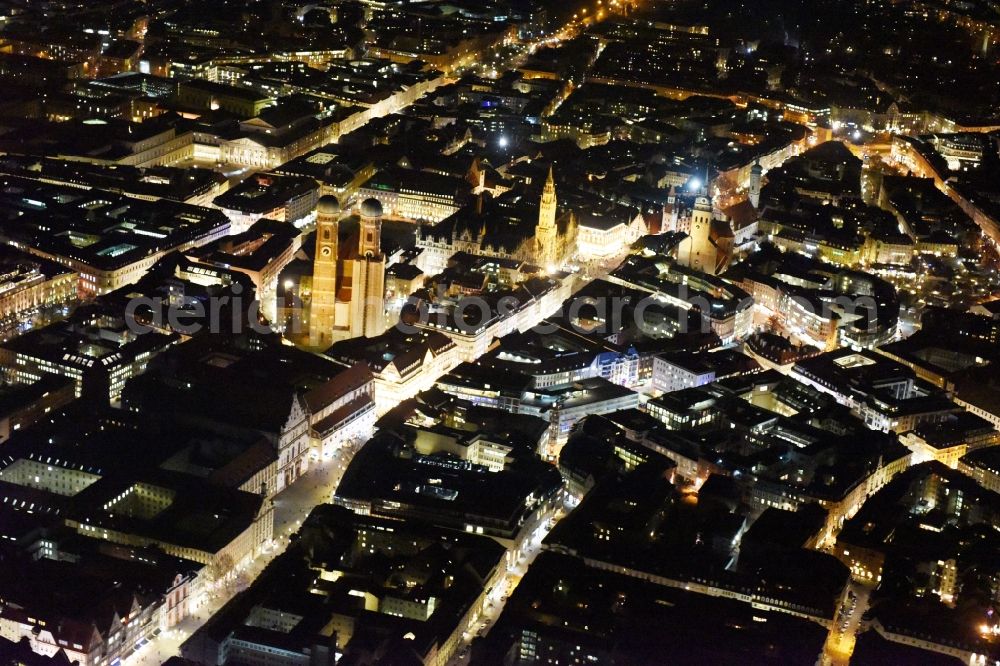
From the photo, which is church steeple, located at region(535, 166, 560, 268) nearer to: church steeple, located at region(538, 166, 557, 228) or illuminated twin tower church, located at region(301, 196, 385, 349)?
church steeple, located at region(538, 166, 557, 228)

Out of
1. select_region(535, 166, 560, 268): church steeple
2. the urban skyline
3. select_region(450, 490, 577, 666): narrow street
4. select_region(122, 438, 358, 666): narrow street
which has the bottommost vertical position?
select_region(122, 438, 358, 666): narrow street

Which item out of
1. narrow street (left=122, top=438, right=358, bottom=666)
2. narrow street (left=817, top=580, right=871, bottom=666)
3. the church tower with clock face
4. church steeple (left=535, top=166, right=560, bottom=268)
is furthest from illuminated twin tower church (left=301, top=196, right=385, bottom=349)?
narrow street (left=817, top=580, right=871, bottom=666)

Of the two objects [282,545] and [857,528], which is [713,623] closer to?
[857,528]

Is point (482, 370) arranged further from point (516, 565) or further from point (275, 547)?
point (275, 547)

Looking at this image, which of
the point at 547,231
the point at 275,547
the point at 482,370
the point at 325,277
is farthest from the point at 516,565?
the point at 547,231

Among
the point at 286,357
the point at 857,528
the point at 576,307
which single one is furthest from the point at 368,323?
the point at 857,528

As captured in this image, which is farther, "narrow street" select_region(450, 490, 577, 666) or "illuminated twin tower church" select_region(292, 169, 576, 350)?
"illuminated twin tower church" select_region(292, 169, 576, 350)

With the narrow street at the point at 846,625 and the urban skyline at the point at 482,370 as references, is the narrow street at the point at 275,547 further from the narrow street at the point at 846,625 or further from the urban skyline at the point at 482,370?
the narrow street at the point at 846,625

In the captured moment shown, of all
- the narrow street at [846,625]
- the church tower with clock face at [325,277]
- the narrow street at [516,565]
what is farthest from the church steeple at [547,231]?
the narrow street at [846,625]

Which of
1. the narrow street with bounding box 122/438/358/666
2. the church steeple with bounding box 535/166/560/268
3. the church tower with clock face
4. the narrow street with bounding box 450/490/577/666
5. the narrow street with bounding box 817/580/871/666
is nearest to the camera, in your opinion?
the narrow street with bounding box 122/438/358/666
